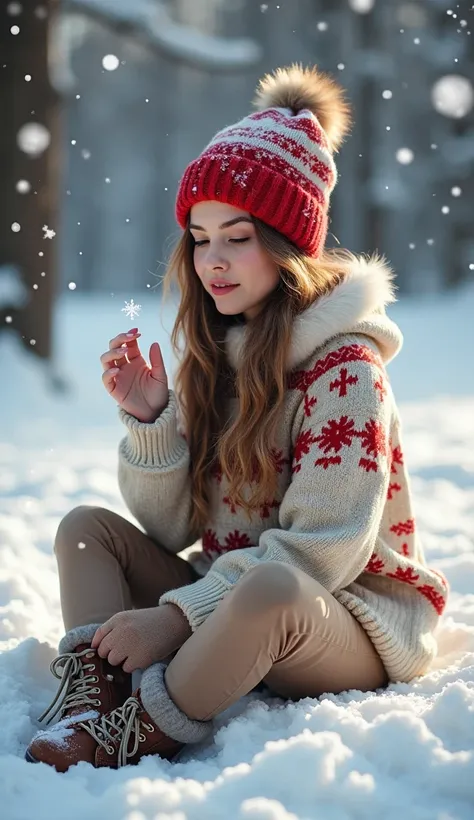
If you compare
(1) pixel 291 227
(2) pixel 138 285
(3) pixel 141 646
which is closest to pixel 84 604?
(3) pixel 141 646

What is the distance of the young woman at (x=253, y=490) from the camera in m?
1.47

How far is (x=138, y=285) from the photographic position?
13070 millimetres

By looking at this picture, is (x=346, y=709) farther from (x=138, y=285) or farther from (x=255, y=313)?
(x=138, y=285)

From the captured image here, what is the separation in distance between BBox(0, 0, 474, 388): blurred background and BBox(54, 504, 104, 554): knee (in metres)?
3.64

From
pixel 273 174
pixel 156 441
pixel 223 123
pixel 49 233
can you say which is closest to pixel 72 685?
pixel 156 441

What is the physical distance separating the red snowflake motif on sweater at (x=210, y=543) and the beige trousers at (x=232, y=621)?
3.7 inches

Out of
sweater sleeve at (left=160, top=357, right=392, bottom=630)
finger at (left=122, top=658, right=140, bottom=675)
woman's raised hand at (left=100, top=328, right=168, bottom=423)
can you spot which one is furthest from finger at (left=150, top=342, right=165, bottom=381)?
finger at (left=122, top=658, right=140, bottom=675)

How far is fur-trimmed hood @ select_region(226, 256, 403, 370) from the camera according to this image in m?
1.77

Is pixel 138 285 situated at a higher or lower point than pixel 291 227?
higher

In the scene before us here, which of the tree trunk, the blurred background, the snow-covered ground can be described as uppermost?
the blurred background

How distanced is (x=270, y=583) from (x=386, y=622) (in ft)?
1.12

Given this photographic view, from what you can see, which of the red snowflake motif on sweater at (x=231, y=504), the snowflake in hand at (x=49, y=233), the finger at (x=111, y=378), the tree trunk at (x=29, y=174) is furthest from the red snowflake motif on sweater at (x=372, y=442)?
the tree trunk at (x=29, y=174)

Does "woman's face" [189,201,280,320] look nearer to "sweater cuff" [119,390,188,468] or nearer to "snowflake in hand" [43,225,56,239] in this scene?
"sweater cuff" [119,390,188,468]

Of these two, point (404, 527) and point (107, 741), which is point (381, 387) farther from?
point (107, 741)
